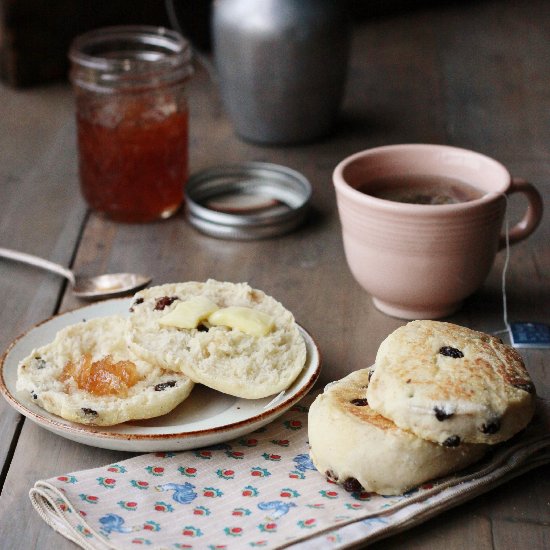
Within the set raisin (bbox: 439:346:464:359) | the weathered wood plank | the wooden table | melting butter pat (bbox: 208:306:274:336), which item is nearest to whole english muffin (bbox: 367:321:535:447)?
raisin (bbox: 439:346:464:359)

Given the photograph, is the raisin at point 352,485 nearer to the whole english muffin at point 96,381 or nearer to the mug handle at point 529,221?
the whole english muffin at point 96,381

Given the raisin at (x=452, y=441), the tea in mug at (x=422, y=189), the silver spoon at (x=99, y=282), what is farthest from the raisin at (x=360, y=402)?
the silver spoon at (x=99, y=282)

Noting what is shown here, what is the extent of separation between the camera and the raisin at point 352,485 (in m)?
0.97

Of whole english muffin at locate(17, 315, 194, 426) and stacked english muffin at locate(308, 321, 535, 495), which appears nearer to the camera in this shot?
stacked english muffin at locate(308, 321, 535, 495)

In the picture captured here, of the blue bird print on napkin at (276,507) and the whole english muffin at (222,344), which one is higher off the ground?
the whole english muffin at (222,344)

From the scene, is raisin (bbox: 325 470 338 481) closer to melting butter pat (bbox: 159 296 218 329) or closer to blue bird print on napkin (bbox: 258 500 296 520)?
blue bird print on napkin (bbox: 258 500 296 520)

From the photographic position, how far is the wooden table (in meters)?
1.03

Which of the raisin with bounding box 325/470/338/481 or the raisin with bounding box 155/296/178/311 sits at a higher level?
the raisin with bounding box 155/296/178/311

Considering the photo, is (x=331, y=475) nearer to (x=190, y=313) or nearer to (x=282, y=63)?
(x=190, y=313)

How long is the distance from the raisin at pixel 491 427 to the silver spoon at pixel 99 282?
71 cm

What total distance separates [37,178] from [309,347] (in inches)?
37.6

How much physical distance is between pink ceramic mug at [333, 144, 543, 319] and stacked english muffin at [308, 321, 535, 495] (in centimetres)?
30

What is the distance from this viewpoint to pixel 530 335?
1343 millimetres

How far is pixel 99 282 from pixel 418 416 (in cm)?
72
